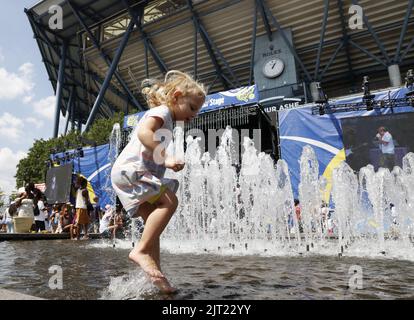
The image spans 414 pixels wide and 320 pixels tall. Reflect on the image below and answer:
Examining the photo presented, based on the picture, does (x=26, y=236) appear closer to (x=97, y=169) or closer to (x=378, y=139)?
(x=378, y=139)

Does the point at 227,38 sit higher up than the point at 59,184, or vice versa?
the point at 227,38

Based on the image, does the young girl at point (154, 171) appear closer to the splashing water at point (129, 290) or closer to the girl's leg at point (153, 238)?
the girl's leg at point (153, 238)

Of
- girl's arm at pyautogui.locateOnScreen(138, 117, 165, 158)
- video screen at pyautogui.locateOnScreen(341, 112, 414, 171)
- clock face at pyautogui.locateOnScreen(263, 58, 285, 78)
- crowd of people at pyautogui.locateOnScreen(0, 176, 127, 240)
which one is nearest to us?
girl's arm at pyautogui.locateOnScreen(138, 117, 165, 158)

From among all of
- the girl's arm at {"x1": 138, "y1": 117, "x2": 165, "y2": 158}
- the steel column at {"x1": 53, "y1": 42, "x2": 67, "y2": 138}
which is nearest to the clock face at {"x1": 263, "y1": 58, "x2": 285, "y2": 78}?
the steel column at {"x1": 53, "y1": 42, "x2": 67, "y2": 138}

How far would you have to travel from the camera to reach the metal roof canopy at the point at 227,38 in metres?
17.2

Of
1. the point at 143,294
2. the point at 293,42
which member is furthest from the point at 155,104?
the point at 293,42

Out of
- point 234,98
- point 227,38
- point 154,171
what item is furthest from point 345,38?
point 154,171

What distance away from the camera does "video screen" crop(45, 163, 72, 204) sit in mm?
17305

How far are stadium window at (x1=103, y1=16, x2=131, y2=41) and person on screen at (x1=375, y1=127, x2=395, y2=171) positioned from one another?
17398 mm

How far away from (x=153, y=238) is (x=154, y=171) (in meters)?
0.39

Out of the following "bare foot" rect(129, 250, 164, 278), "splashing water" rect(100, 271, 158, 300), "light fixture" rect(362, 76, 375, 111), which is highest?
"light fixture" rect(362, 76, 375, 111)

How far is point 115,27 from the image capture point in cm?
2208

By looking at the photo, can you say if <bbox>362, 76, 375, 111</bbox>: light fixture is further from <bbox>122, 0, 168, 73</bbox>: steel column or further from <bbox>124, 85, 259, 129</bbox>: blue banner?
<bbox>122, 0, 168, 73</bbox>: steel column

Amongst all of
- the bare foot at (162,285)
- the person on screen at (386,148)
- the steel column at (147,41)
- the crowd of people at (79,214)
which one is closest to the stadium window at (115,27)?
the steel column at (147,41)
